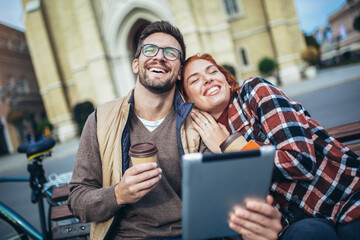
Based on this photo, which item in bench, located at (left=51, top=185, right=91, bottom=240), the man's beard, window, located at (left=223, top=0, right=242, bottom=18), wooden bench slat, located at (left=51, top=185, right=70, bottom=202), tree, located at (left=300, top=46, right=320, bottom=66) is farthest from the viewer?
window, located at (left=223, top=0, right=242, bottom=18)

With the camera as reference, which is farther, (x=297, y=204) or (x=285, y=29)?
(x=285, y=29)

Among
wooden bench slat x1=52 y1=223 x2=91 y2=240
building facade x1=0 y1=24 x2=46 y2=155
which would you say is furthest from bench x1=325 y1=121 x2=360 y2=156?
building facade x1=0 y1=24 x2=46 y2=155

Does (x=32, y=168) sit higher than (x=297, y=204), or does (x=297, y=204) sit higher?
(x=32, y=168)

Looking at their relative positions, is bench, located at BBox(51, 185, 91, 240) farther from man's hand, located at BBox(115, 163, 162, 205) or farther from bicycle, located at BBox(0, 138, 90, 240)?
man's hand, located at BBox(115, 163, 162, 205)

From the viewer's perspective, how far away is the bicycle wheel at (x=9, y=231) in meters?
2.41

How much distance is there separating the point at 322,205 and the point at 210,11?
16436mm

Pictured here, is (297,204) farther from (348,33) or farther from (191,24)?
(348,33)

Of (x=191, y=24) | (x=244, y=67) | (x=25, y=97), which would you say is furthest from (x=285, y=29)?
(x=25, y=97)

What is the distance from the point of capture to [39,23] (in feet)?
54.2

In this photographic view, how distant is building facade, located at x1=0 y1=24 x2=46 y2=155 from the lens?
72.8 feet

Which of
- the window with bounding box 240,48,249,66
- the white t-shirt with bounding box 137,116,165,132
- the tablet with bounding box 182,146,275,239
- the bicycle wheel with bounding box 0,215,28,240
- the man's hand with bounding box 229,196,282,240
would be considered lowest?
the bicycle wheel with bounding box 0,215,28,240

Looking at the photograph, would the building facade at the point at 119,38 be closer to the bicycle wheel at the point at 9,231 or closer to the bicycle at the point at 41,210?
the bicycle at the point at 41,210

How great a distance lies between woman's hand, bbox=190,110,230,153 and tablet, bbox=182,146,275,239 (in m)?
0.62

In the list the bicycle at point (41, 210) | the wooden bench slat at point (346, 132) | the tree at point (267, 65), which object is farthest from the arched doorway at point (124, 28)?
the wooden bench slat at point (346, 132)
